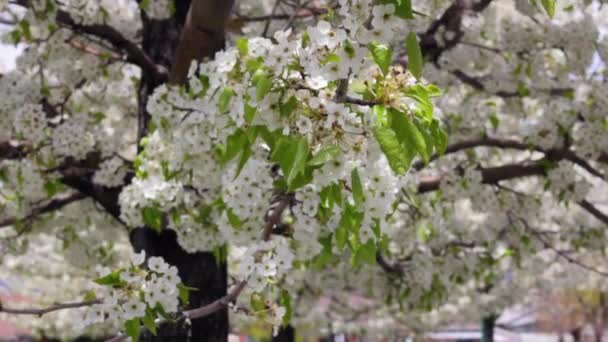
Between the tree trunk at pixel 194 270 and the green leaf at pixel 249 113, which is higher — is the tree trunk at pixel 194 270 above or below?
below

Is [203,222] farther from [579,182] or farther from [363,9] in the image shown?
[579,182]

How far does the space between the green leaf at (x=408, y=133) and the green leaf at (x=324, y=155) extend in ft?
0.50

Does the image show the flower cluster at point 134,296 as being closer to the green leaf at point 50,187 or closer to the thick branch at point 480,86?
the green leaf at point 50,187

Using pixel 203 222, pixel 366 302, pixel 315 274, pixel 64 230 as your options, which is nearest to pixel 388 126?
pixel 203 222

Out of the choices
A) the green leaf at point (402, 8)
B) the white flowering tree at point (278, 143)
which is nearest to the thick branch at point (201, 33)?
the white flowering tree at point (278, 143)

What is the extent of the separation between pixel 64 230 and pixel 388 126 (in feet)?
12.9

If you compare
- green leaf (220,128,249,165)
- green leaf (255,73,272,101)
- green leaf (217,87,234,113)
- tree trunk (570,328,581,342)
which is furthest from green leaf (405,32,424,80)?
tree trunk (570,328,581,342)

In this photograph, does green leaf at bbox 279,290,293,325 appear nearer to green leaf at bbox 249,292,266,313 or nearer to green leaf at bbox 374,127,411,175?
green leaf at bbox 249,292,266,313

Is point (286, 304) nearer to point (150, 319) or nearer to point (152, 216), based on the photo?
point (150, 319)

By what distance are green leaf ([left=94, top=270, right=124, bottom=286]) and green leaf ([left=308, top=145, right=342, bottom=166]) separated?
3.27 ft

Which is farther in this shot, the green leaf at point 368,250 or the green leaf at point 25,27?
the green leaf at point 25,27

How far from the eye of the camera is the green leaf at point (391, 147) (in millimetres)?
1695

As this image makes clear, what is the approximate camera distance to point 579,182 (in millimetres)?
4344

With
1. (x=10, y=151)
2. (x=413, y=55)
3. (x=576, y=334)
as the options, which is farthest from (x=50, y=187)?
(x=576, y=334)
